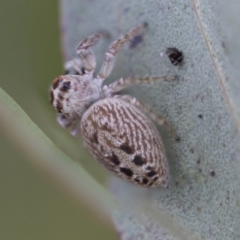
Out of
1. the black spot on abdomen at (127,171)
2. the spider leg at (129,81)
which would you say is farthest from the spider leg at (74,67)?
the black spot on abdomen at (127,171)

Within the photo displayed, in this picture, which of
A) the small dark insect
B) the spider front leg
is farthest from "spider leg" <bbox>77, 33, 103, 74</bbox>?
the small dark insect

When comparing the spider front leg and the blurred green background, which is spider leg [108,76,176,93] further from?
the blurred green background

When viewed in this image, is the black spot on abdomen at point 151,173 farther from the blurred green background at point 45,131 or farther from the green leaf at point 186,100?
the blurred green background at point 45,131

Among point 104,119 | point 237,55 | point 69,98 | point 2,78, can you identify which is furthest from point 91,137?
point 237,55

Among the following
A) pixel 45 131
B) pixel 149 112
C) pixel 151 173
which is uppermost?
pixel 45 131

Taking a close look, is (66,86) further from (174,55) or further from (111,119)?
(174,55)

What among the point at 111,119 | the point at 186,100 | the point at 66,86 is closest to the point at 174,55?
the point at 186,100

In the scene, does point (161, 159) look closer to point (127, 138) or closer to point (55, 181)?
point (127, 138)
